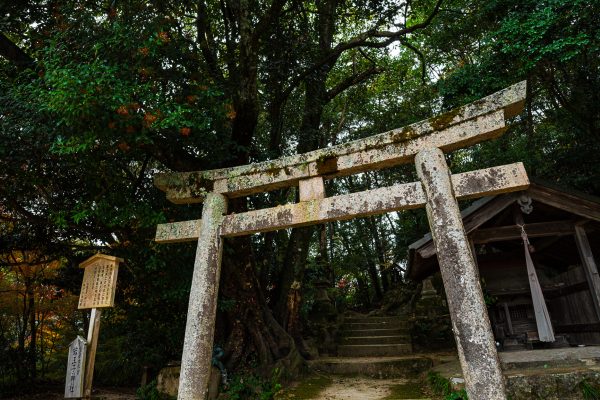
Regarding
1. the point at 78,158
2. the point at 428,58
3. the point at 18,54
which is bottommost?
the point at 78,158

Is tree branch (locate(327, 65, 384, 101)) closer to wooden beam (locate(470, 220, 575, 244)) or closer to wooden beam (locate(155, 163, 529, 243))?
wooden beam (locate(470, 220, 575, 244))

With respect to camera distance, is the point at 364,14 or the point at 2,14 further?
the point at 364,14

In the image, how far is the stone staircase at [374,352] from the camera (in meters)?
8.75

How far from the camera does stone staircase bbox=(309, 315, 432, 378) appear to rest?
28.7 ft

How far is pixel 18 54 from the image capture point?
257 inches

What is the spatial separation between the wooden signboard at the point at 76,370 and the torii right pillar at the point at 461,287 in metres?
5.67

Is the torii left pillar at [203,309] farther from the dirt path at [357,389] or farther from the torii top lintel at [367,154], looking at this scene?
the dirt path at [357,389]

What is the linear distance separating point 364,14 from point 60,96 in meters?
8.27

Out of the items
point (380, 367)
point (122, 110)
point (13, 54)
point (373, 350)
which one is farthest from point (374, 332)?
point (13, 54)

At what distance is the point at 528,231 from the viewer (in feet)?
26.8

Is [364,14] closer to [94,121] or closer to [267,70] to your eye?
[267,70]

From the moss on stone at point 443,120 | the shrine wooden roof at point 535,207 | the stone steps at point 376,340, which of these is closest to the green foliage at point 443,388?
the shrine wooden roof at point 535,207

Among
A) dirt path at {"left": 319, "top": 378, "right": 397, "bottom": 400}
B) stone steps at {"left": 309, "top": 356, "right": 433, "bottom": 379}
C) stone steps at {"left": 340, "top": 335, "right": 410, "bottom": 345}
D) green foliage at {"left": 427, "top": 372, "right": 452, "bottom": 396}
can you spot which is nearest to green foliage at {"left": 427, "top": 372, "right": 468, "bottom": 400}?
green foliage at {"left": 427, "top": 372, "right": 452, "bottom": 396}

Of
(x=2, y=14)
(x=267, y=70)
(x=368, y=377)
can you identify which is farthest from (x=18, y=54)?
(x=368, y=377)
